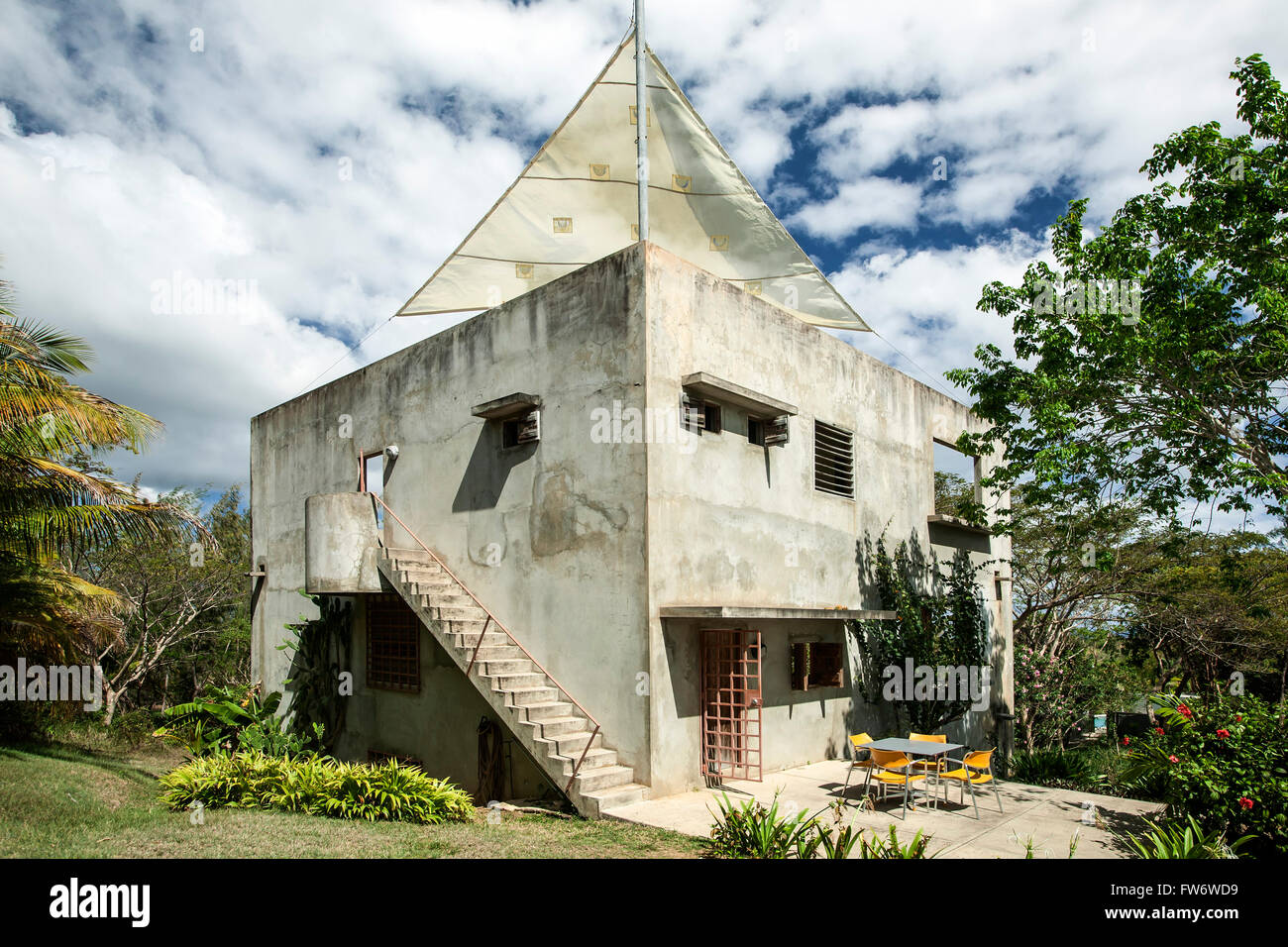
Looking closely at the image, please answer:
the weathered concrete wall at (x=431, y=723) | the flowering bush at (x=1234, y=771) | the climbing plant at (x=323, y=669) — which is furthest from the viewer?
the climbing plant at (x=323, y=669)

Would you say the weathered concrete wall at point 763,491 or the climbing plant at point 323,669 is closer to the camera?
the weathered concrete wall at point 763,491

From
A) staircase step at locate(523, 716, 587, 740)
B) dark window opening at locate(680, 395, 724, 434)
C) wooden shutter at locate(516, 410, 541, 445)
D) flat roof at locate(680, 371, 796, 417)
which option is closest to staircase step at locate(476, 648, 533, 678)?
staircase step at locate(523, 716, 587, 740)

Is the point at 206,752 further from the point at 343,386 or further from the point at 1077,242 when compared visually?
the point at 1077,242

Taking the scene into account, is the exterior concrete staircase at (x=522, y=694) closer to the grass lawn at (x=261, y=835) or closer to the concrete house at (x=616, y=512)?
the concrete house at (x=616, y=512)

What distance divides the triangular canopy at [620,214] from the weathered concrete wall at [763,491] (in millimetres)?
3254

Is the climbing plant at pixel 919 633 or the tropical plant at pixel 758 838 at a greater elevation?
the climbing plant at pixel 919 633

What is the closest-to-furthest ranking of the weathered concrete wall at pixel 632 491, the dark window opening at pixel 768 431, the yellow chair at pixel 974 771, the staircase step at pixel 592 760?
1. the yellow chair at pixel 974 771
2. the staircase step at pixel 592 760
3. the weathered concrete wall at pixel 632 491
4. the dark window opening at pixel 768 431

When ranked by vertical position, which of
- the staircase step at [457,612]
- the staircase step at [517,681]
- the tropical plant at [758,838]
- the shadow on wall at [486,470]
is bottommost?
the tropical plant at [758,838]

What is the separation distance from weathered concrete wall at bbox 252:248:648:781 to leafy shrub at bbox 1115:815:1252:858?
500cm

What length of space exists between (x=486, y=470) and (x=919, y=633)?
306 inches

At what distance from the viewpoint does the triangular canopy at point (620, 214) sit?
48.4ft

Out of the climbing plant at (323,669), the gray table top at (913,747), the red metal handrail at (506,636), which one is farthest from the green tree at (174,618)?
the gray table top at (913,747)

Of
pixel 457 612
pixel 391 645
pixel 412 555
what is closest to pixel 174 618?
pixel 391 645
